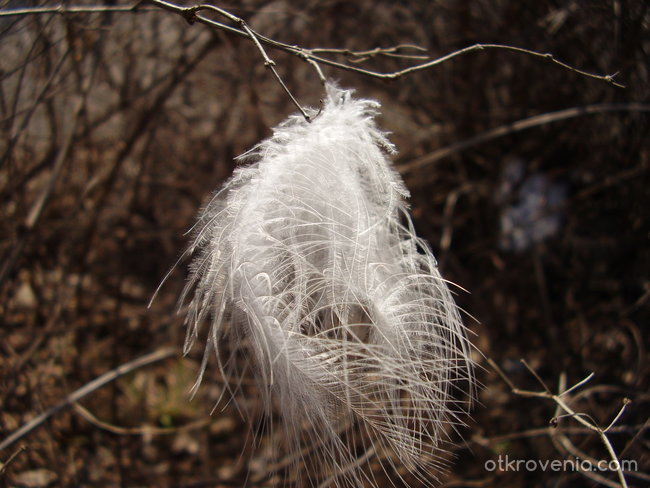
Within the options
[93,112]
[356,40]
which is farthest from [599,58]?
[93,112]

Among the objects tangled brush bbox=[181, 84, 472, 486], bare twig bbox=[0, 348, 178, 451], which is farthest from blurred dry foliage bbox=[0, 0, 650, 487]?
tangled brush bbox=[181, 84, 472, 486]

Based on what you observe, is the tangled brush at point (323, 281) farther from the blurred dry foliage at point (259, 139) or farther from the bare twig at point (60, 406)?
the blurred dry foliage at point (259, 139)

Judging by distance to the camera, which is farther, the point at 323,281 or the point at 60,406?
the point at 60,406

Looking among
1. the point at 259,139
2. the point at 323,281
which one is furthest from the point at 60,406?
the point at 259,139

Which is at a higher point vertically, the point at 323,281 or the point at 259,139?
the point at 259,139

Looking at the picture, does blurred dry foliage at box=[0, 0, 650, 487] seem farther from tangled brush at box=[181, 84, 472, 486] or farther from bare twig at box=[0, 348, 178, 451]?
tangled brush at box=[181, 84, 472, 486]

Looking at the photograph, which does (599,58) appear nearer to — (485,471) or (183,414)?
(485,471)

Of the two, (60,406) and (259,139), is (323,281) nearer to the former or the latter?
(60,406)

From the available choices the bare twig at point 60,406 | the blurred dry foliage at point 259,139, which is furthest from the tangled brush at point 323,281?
the blurred dry foliage at point 259,139
